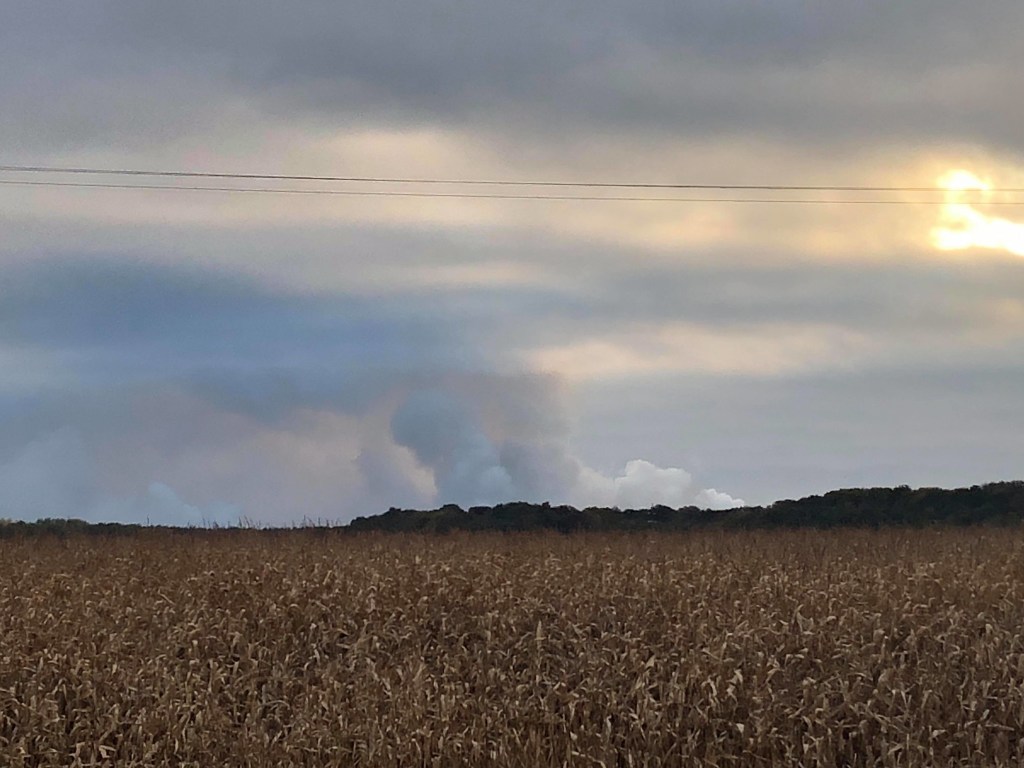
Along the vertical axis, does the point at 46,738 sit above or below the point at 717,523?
below

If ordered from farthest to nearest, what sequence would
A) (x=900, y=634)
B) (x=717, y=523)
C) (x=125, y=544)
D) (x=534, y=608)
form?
(x=717, y=523) < (x=125, y=544) < (x=534, y=608) < (x=900, y=634)

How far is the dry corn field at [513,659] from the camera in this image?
1038 cm

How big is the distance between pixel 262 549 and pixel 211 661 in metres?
6.64

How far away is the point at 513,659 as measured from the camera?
12.9 meters

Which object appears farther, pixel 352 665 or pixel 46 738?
pixel 352 665

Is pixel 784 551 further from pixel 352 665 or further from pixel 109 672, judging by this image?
pixel 109 672

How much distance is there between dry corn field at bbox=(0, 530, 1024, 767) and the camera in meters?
10.4

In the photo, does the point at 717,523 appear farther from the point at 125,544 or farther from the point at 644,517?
the point at 125,544

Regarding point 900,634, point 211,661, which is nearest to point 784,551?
point 900,634

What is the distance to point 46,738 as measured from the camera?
11109 mm

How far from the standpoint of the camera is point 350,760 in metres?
10.1

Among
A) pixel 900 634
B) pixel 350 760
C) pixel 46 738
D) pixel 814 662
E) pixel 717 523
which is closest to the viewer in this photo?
pixel 350 760

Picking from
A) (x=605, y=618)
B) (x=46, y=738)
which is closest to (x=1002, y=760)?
(x=605, y=618)

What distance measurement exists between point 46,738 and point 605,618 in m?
6.74
